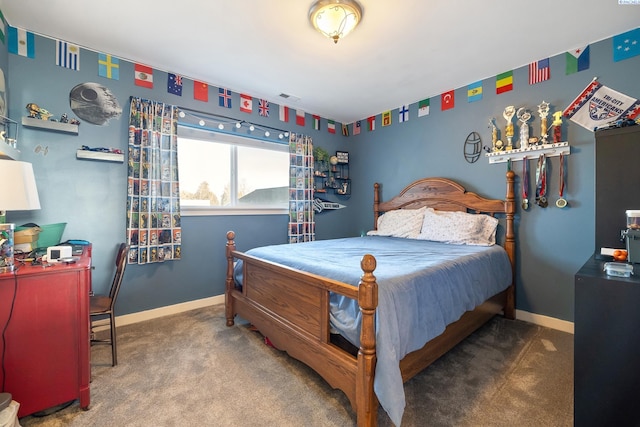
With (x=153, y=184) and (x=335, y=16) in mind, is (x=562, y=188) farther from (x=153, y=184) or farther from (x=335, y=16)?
(x=153, y=184)

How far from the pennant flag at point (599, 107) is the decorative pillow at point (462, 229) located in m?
1.08

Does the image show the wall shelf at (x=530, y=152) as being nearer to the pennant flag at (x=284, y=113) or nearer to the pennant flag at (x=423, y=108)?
the pennant flag at (x=423, y=108)

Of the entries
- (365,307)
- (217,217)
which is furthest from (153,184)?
(365,307)

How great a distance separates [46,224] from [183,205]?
3.45 feet

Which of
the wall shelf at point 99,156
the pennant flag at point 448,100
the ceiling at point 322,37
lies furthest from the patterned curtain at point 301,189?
the wall shelf at point 99,156

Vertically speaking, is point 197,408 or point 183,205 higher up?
point 183,205

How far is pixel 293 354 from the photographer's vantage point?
1791mm

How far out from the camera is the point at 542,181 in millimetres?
2520

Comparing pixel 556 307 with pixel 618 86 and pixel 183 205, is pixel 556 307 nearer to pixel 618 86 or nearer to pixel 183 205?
pixel 618 86

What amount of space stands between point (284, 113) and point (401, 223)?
6.81 ft

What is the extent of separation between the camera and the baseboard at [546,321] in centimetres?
244

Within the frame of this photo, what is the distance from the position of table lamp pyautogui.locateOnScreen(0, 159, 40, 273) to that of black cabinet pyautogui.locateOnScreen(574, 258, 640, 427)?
2.54 metres

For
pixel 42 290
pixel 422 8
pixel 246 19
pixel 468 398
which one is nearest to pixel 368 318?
pixel 468 398

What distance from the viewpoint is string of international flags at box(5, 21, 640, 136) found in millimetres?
2125
